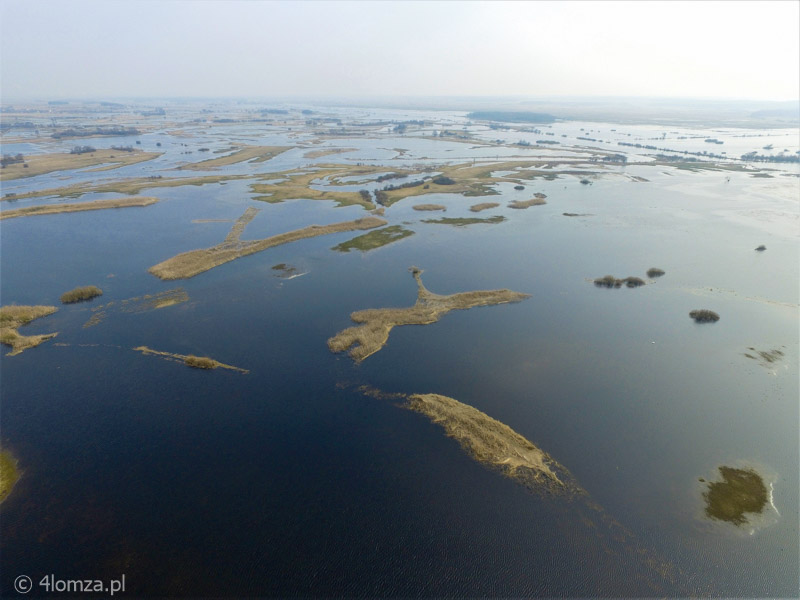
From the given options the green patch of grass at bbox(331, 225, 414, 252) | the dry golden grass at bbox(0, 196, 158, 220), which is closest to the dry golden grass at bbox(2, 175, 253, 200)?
the dry golden grass at bbox(0, 196, 158, 220)

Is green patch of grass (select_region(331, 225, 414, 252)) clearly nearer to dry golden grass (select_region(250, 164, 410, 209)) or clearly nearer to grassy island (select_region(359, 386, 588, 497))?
dry golden grass (select_region(250, 164, 410, 209))

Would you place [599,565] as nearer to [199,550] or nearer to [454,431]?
[454,431]

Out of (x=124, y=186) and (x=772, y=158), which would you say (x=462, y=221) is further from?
(x=772, y=158)

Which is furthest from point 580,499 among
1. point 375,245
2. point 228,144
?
point 228,144

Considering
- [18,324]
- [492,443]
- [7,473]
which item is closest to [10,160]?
[18,324]

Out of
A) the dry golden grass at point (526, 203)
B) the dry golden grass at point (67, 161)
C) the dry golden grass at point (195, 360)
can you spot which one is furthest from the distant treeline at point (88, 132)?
the dry golden grass at point (195, 360)
